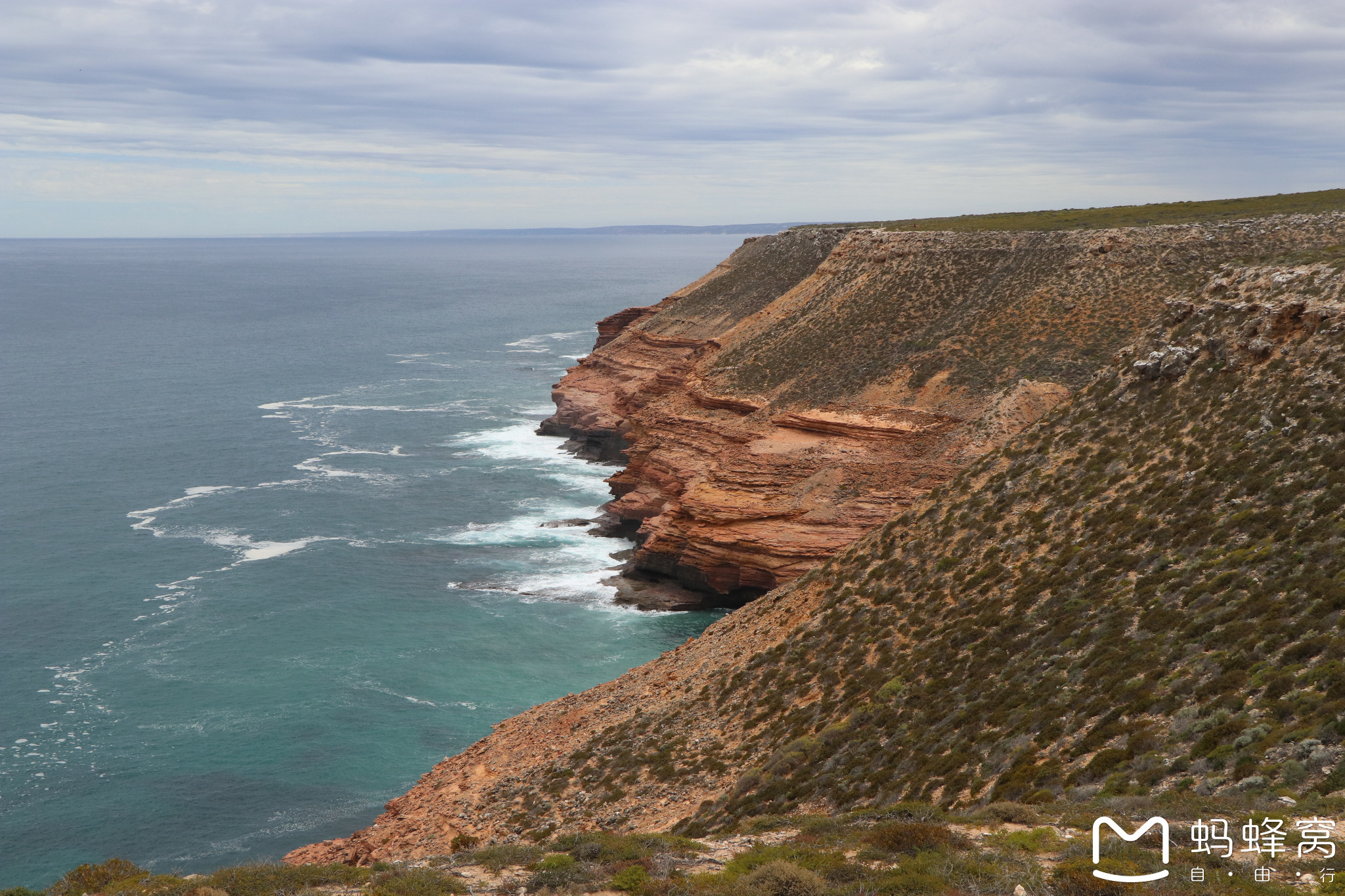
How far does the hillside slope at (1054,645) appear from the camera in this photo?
736 inches

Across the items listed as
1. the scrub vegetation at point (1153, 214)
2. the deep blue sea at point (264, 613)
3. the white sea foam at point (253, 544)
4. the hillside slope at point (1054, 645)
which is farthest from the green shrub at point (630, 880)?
the scrub vegetation at point (1153, 214)

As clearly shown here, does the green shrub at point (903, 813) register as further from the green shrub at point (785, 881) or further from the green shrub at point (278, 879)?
Answer: the green shrub at point (278, 879)

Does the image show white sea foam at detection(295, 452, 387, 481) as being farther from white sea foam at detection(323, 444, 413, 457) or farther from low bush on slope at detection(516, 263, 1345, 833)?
low bush on slope at detection(516, 263, 1345, 833)

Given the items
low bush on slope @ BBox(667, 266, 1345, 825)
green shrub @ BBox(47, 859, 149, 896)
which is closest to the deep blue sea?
green shrub @ BBox(47, 859, 149, 896)

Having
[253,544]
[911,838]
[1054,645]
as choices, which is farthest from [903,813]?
[253,544]

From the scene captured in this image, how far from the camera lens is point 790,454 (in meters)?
51.3

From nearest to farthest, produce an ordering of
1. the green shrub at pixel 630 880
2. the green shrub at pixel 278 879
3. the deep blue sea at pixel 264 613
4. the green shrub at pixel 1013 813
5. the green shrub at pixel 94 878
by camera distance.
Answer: the green shrub at pixel 630 880, the green shrub at pixel 1013 813, the green shrub at pixel 278 879, the green shrub at pixel 94 878, the deep blue sea at pixel 264 613

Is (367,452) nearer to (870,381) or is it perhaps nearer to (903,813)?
(870,381)

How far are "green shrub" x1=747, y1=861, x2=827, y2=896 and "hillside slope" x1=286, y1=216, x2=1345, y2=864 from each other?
5903mm

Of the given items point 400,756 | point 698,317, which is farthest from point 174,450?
point 400,756

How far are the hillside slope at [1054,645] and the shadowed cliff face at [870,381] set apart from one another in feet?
36.9

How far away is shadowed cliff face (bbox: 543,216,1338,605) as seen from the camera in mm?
47469

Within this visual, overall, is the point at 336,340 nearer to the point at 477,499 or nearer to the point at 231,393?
the point at 231,393

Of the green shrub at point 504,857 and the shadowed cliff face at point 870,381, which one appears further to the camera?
the shadowed cliff face at point 870,381
